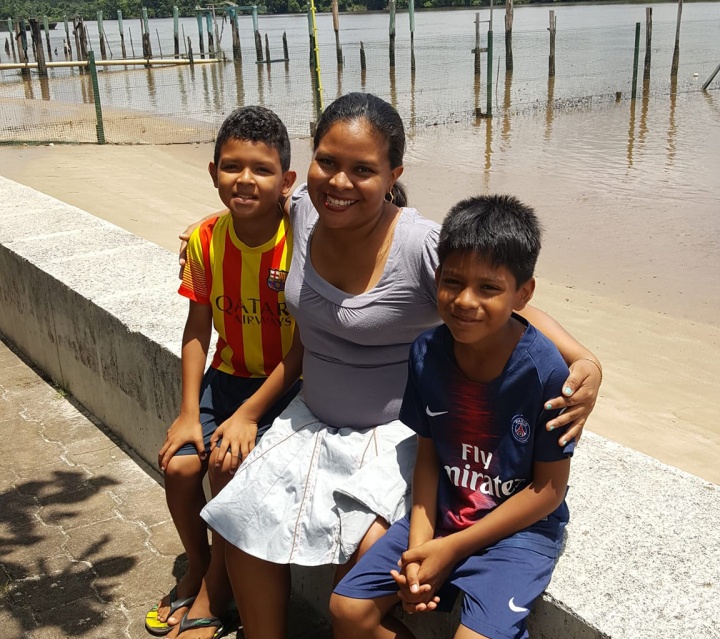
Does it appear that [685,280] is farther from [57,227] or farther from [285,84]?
[285,84]

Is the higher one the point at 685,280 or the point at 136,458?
the point at 136,458

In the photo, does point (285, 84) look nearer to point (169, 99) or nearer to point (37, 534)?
point (169, 99)

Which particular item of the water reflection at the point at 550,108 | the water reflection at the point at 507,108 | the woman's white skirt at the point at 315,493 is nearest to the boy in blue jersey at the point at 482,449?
the woman's white skirt at the point at 315,493

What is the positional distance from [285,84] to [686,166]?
22523mm

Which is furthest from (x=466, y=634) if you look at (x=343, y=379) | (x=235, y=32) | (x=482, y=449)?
(x=235, y=32)

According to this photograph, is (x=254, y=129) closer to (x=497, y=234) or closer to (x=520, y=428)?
(x=497, y=234)

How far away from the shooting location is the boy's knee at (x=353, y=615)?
2.03 m

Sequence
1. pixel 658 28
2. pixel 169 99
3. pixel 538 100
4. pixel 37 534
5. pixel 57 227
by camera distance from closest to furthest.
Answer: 1. pixel 37 534
2. pixel 57 227
3. pixel 538 100
4. pixel 169 99
5. pixel 658 28

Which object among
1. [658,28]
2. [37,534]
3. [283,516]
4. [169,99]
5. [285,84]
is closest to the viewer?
[283,516]

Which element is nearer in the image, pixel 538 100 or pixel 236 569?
pixel 236 569

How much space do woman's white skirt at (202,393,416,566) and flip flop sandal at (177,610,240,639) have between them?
0.53m

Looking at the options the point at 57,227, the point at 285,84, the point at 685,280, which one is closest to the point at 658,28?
the point at 285,84

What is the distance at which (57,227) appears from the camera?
203 inches

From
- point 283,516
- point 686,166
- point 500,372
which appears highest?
point 500,372
